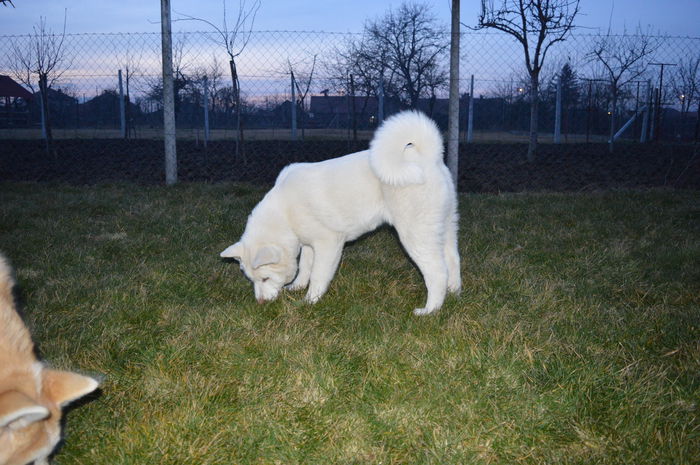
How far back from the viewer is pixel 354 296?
11.6 feet

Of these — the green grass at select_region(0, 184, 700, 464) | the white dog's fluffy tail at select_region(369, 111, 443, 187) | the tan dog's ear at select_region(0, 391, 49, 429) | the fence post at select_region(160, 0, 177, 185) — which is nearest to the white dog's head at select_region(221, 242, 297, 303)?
the green grass at select_region(0, 184, 700, 464)

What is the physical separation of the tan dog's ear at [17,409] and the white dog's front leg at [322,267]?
7.08ft

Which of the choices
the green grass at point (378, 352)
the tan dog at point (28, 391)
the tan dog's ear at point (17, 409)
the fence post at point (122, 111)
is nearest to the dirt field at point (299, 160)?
the fence post at point (122, 111)

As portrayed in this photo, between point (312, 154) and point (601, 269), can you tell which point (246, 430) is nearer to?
point (601, 269)

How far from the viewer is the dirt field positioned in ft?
26.7

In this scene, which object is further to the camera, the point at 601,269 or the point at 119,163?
the point at 119,163

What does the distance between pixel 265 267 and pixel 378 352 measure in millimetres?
1146

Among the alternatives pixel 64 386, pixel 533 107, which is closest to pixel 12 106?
pixel 533 107

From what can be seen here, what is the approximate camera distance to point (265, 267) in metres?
3.48

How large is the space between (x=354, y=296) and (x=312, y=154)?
265 inches

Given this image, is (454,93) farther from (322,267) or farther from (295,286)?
(322,267)

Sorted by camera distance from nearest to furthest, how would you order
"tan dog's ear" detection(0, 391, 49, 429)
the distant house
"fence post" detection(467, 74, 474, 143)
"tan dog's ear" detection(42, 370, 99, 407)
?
"tan dog's ear" detection(0, 391, 49, 429)
"tan dog's ear" detection(42, 370, 99, 407)
"fence post" detection(467, 74, 474, 143)
the distant house

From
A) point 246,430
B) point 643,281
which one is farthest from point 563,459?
point 643,281

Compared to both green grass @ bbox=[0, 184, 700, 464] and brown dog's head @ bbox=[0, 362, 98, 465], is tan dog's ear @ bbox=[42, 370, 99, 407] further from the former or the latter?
green grass @ bbox=[0, 184, 700, 464]
